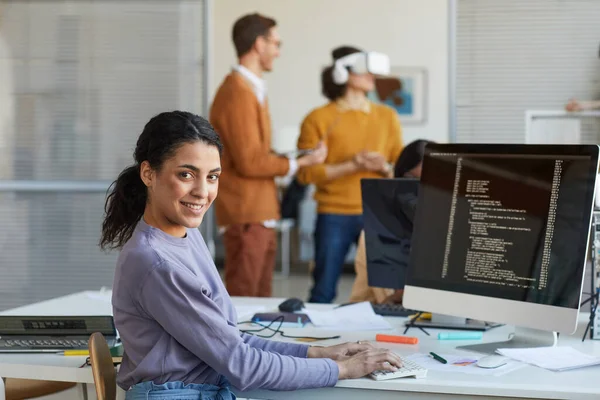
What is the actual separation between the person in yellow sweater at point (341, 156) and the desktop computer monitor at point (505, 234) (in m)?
1.85

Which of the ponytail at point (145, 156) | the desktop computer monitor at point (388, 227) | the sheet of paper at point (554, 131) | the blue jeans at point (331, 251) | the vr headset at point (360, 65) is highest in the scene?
the vr headset at point (360, 65)

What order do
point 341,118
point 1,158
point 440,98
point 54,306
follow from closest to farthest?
1. point 54,306
2. point 341,118
3. point 1,158
4. point 440,98

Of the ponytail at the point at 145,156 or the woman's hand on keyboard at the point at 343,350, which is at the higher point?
the ponytail at the point at 145,156

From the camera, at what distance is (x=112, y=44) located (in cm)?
444

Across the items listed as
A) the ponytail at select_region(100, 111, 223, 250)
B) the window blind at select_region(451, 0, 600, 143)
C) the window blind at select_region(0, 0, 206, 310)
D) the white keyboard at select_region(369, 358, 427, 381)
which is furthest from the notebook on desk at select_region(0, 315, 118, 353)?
the window blind at select_region(451, 0, 600, 143)

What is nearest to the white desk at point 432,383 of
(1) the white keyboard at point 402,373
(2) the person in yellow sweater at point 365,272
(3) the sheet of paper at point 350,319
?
(1) the white keyboard at point 402,373

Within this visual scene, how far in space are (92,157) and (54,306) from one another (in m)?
1.93

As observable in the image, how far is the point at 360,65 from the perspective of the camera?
13.6ft

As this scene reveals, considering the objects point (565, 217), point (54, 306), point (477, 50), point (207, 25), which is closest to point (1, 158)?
point (207, 25)

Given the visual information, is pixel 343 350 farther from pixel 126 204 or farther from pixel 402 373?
pixel 126 204

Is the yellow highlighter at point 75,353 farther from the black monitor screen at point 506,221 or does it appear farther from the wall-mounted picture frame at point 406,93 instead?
the wall-mounted picture frame at point 406,93

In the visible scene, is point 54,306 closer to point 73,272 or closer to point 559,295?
point 559,295

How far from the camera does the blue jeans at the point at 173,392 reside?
171cm

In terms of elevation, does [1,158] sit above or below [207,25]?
below
